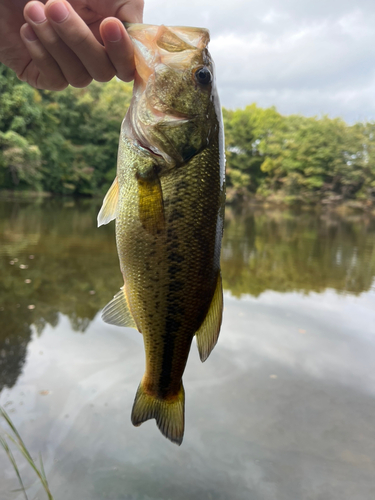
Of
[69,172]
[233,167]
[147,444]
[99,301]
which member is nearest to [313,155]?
[233,167]

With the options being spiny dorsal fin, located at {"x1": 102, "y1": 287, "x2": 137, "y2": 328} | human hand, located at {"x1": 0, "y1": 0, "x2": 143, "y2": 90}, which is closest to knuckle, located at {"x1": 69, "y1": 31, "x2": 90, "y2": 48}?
human hand, located at {"x1": 0, "y1": 0, "x2": 143, "y2": 90}

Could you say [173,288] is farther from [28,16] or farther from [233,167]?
[233,167]

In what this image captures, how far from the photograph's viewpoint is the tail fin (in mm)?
1467

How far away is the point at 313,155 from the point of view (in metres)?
39.6

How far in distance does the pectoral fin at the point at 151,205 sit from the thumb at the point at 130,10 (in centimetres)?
83

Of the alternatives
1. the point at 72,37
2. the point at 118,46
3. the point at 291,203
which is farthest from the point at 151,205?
the point at 291,203

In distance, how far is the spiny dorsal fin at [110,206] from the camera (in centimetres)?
150

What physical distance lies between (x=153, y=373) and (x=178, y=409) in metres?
0.17

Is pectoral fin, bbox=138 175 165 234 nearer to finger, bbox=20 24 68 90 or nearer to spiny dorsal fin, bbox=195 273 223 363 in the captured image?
spiny dorsal fin, bbox=195 273 223 363

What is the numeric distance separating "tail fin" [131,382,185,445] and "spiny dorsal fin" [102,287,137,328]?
0.30m

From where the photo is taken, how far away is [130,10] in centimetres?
166

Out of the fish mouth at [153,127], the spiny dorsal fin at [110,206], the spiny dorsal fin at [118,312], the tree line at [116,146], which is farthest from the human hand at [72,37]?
the tree line at [116,146]

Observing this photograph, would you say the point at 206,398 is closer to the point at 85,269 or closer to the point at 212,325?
the point at 212,325

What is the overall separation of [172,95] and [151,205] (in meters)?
0.43
